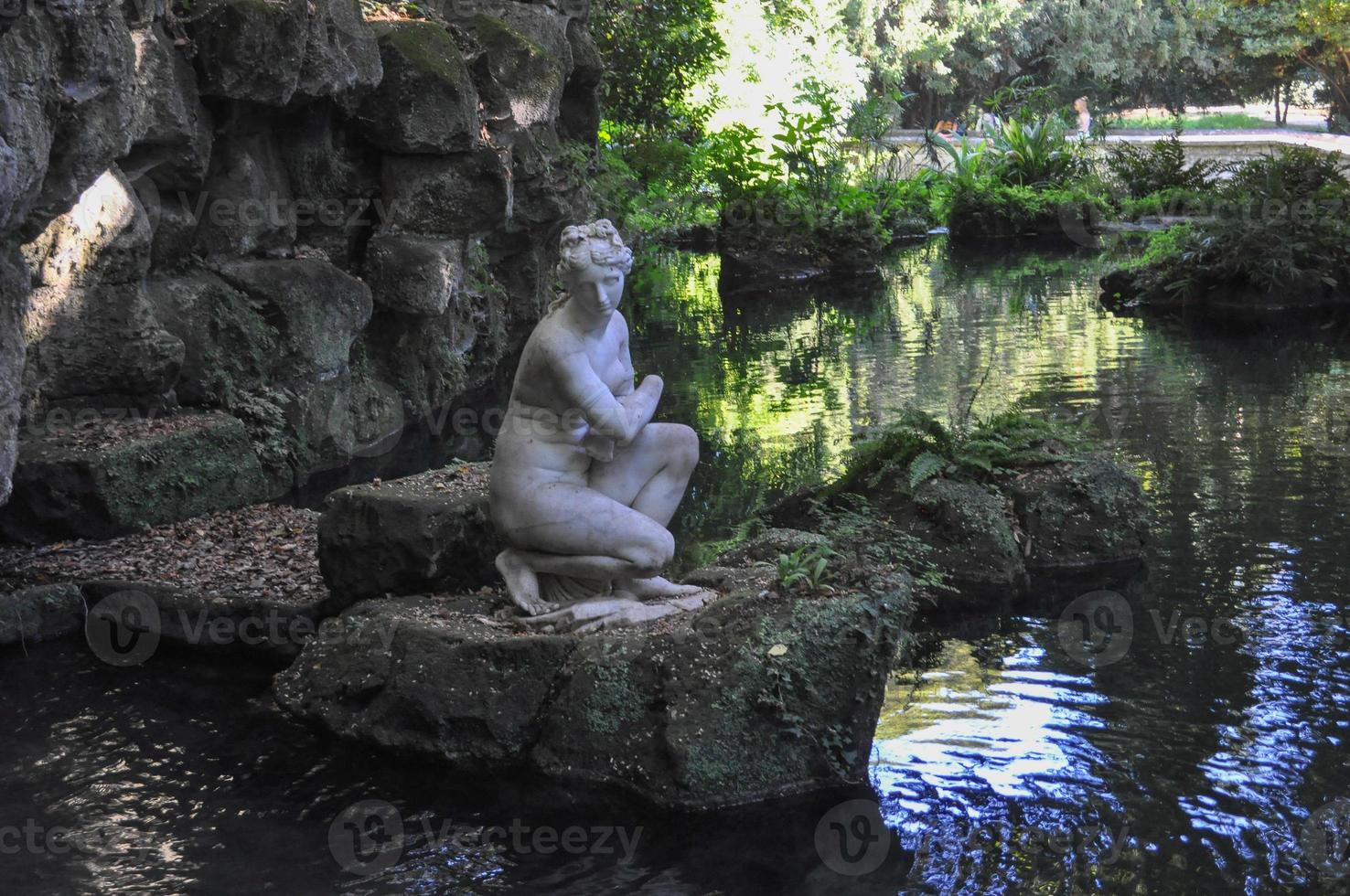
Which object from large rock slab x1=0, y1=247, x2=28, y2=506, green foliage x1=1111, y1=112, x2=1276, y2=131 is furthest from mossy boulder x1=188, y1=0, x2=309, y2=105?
green foliage x1=1111, y1=112, x2=1276, y2=131

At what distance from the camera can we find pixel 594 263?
19.6 feet

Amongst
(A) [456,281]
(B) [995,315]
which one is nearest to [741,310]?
(B) [995,315]

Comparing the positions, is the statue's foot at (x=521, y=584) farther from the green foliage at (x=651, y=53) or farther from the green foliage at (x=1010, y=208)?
the green foliage at (x=1010, y=208)

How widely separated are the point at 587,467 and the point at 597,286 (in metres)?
0.88

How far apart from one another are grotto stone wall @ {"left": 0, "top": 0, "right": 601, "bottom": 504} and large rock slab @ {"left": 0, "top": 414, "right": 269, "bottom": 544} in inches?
14.2

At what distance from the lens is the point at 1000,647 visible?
7.26 metres

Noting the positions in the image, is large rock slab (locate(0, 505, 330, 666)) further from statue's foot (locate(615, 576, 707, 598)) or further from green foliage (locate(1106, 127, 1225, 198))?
green foliage (locate(1106, 127, 1225, 198))

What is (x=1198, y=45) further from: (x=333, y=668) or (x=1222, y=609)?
(x=333, y=668)

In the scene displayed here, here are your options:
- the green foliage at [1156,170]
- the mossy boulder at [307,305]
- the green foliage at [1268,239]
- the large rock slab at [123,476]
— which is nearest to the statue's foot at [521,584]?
the large rock slab at [123,476]

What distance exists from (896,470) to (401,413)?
234 inches

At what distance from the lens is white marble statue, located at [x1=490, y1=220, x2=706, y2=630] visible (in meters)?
6.07

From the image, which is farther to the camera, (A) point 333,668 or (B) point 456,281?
(B) point 456,281

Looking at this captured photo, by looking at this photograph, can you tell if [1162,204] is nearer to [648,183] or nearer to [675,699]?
[648,183]

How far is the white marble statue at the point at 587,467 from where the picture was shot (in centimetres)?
607
